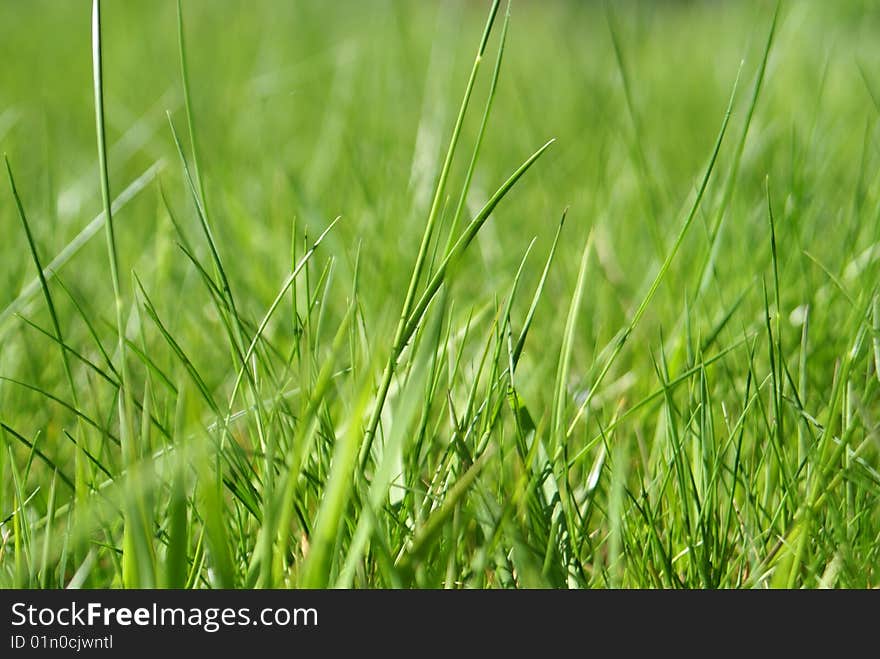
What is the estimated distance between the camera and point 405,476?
0.52 meters

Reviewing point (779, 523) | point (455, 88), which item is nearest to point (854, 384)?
point (779, 523)

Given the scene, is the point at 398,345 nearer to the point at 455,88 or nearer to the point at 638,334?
the point at 638,334

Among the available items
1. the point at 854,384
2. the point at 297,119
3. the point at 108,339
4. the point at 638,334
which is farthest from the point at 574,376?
the point at 297,119

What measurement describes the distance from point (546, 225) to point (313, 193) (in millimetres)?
337

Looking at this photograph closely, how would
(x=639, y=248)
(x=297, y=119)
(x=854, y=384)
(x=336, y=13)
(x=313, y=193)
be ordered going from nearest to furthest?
(x=854, y=384) < (x=639, y=248) < (x=313, y=193) < (x=297, y=119) < (x=336, y=13)

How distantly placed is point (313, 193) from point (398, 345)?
795 mm

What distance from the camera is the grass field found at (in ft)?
A: 1.52

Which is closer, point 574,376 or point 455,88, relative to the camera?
point 574,376

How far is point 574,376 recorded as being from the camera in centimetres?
78

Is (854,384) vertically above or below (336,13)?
below

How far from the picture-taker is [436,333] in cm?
Answer: 41

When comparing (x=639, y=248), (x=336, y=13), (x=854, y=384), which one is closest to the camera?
(x=854, y=384)

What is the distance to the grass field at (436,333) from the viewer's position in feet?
1.52
